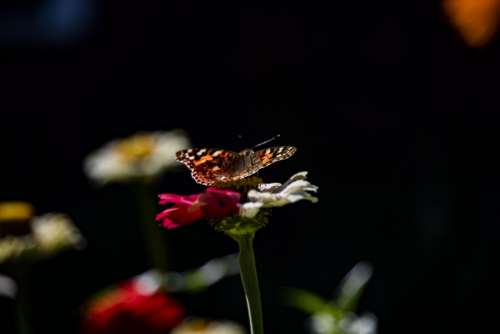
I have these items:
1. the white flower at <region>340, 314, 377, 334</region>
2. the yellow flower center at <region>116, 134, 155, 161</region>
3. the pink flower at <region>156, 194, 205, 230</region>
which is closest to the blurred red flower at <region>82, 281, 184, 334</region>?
the white flower at <region>340, 314, 377, 334</region>

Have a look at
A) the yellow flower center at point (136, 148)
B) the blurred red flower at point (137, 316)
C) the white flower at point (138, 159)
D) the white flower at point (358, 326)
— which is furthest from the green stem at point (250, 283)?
the yellow flower center at point (136, 148)

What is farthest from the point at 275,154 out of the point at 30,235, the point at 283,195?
the point at 30,235

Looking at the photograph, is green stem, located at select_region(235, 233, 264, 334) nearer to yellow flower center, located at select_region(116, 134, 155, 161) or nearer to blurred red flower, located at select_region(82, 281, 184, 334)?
blurred red flower, located at select_region(82, 281, 184, 334)

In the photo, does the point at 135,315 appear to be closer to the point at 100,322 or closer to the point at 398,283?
the point at 100,322

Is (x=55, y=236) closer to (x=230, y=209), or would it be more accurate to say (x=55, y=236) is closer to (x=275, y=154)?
(x=275, y=154)

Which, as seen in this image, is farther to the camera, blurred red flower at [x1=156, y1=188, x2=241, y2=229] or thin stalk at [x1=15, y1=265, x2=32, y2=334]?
thin stalk at [x1=15, y1=265, x2=32, y2=334]

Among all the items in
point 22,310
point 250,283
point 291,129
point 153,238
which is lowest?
point 291,129
